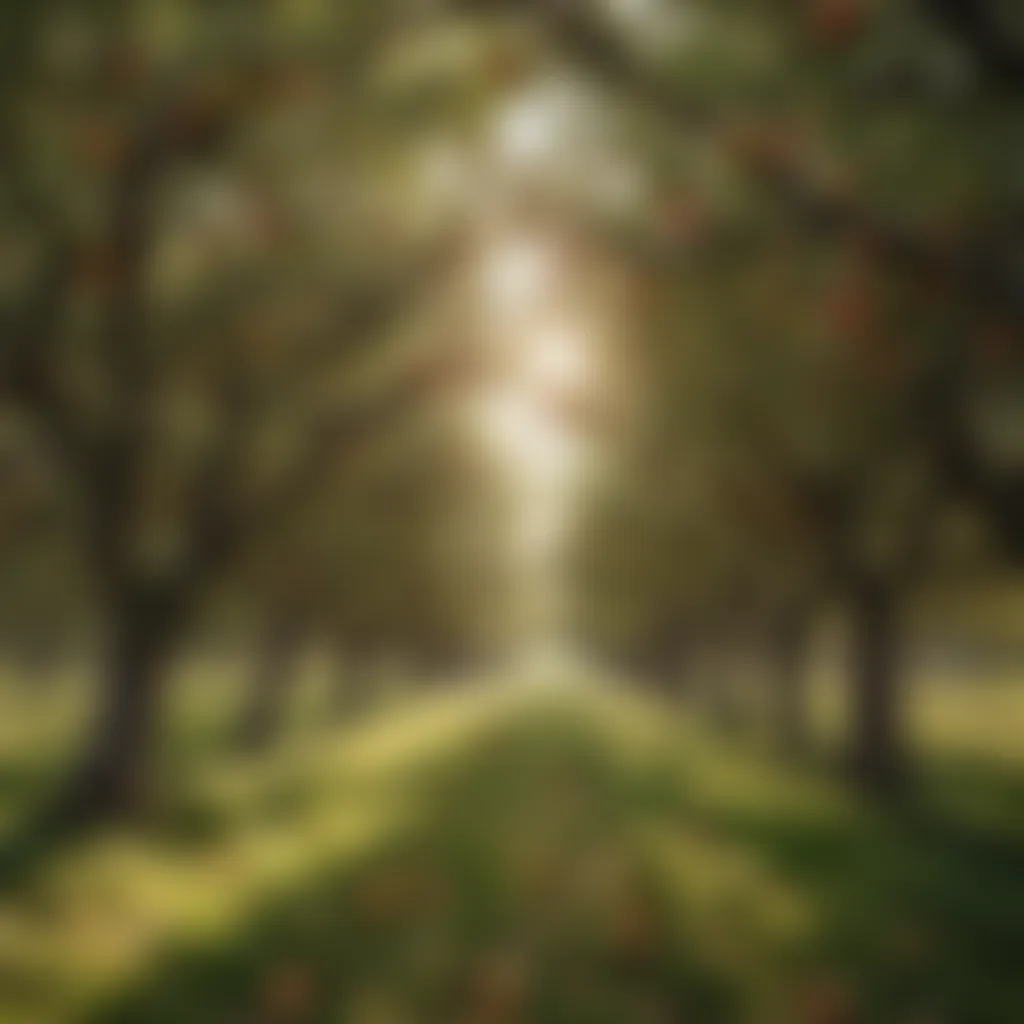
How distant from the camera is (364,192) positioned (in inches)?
111

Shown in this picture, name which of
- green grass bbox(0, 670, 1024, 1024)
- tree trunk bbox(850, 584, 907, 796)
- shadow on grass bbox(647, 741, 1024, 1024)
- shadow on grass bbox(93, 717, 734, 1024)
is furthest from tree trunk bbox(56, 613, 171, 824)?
tree trunk bbox(850, 584, 907, 796)

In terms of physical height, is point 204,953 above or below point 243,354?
below

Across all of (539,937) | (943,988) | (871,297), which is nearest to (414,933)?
(539,937)

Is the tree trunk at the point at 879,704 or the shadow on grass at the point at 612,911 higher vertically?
the tree trunk at the point at 879,704

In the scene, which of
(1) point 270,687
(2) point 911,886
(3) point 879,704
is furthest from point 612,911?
(1) point 270,687

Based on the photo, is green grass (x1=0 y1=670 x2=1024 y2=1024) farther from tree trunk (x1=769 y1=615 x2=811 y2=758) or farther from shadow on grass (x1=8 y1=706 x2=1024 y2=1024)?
tree trunk (x1=769 y1=615 x2=811 y2=758)

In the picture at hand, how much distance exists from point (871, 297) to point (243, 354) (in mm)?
1319

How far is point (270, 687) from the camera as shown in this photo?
258 centimetres

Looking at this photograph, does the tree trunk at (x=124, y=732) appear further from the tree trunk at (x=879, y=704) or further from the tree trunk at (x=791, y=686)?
Answer: the tree trunk at (x=879, y=704)

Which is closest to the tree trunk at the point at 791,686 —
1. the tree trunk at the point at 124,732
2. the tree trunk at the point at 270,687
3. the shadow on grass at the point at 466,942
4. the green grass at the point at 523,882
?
the green grass at the point at 523,882

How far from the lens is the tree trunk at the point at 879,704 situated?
8.38 feet

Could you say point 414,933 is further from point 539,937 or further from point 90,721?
point 90,721

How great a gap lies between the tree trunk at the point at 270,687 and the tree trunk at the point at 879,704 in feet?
3.83

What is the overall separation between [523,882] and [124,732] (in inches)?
33.3
